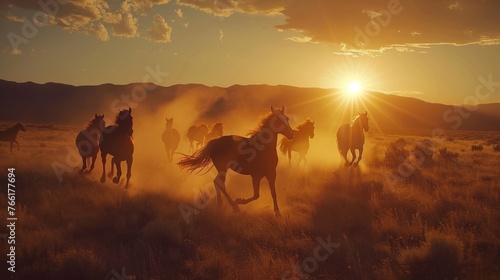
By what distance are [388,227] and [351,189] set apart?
183 inches

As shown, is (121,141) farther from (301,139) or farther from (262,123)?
(301,139)

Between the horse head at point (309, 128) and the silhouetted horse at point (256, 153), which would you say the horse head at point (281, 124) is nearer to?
the silhouetted horse at point (256, 153)

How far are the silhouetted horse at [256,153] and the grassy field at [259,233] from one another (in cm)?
86

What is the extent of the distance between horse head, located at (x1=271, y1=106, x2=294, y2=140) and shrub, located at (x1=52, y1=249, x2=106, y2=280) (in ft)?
18.8

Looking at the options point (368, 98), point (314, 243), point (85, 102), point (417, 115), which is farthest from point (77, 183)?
point (368, 98)

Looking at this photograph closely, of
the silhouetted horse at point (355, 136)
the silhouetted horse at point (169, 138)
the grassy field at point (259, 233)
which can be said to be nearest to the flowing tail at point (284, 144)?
the silhouetted horse at point (355, 136)

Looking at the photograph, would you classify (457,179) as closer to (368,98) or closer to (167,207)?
(167,207)

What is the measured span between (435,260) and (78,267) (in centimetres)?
579

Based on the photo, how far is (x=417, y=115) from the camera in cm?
16238

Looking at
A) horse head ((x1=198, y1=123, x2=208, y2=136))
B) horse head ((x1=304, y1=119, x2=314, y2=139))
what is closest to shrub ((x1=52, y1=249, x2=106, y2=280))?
horse head ((x1=304, y1=119, x2=314, y2=139))

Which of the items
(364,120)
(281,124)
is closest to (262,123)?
(281,124)

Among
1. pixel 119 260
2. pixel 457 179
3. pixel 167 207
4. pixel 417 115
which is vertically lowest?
pixel 119 260

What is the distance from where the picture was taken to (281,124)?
10.1m

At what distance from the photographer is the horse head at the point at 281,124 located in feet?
32.8
